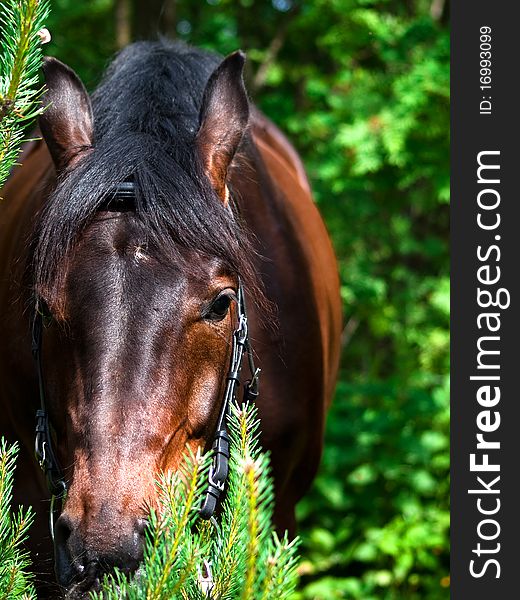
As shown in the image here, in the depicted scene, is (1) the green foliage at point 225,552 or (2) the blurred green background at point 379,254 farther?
(2) the blurred green background at point 379,254

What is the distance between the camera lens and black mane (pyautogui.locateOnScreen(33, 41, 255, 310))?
6.98 ft

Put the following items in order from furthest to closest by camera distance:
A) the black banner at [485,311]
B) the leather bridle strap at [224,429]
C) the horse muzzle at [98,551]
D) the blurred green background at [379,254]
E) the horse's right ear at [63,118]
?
1. the blurred green background at [379,254]
2. the black banner at [485,311]
3. the horse's right ear at [63,118]
4. the leather bridle strap at [224,429]
5. the horse muzzle at [98,551]

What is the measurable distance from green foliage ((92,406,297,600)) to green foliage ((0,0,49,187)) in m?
0.68

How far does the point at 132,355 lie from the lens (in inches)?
77.4

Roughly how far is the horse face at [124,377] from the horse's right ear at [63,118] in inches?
13.2

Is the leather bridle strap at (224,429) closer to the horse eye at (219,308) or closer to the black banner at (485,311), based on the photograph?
the horse eye at (219,308)

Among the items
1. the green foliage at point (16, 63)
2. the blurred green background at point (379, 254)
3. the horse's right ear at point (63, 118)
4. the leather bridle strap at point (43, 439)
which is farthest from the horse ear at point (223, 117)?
the blurred green background at point (379, 254)

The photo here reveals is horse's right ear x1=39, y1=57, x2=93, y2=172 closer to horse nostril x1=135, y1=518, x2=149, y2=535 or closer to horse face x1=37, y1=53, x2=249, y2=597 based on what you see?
horse face x1=37, y1=53, x2=249, y2=597

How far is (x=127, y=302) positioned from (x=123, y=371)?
17 cm

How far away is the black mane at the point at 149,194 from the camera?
2.13 meters

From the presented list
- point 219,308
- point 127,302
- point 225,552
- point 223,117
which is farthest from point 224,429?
point 223,117

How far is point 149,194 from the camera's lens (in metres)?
2.16

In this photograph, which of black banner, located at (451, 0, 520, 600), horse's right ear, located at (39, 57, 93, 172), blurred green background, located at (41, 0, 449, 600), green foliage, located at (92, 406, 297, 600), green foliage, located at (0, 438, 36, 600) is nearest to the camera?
green foliage, located at (92, 406, 297, 600)

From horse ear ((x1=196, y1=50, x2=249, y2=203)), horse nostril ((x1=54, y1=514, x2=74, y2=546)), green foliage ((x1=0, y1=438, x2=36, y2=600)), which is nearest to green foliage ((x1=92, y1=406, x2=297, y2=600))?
green foliage ((x1=0, y1=438, x2=36, y2=600))
